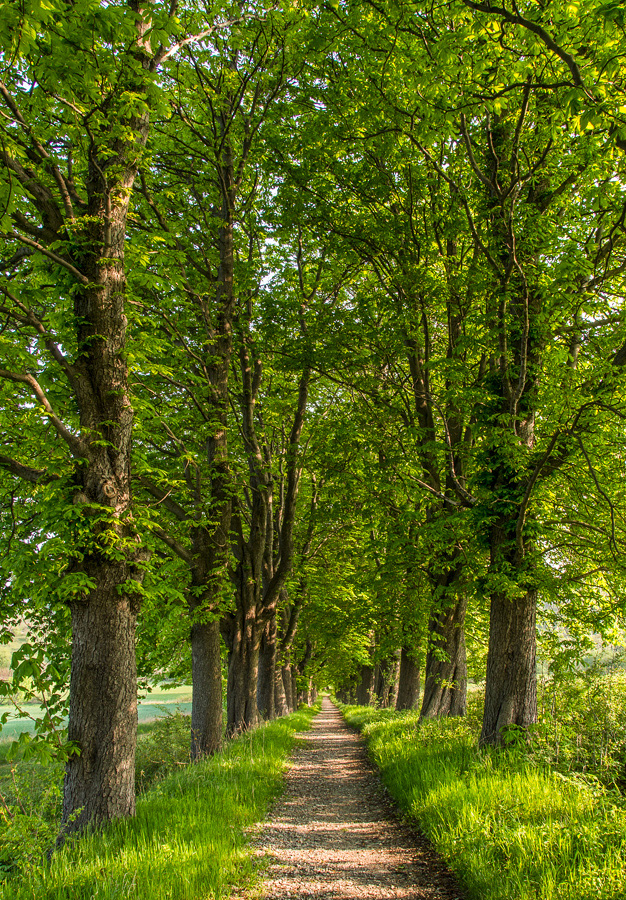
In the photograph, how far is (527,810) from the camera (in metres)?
4.22

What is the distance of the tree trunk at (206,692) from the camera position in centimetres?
849

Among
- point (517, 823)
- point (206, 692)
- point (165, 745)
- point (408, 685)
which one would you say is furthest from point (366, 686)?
point (517, 823)

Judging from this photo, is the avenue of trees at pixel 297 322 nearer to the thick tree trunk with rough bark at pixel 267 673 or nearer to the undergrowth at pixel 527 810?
the undergrowth at pixel 527 810

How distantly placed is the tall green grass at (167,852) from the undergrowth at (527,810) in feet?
5.99

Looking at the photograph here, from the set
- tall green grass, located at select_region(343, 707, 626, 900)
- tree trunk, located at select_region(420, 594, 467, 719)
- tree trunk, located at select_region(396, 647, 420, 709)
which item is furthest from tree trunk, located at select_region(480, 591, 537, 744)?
tree trunk, located at select_region(396, 647, 420, 709)

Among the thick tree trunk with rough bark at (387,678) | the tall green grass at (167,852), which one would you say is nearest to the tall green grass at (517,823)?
the tall green grass at (167,852)

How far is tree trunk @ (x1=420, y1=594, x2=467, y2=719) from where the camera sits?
10391 millimetres

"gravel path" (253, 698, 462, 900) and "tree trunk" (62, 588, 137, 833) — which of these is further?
"tree trunk" (62, 588, 137, 833)

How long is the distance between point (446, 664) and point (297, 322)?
757 centimetres

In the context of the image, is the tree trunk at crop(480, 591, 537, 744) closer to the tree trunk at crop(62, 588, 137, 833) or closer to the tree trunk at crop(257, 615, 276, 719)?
the tree trunk at crop(62, 588, 137, 833)

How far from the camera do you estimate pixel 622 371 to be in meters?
5.27

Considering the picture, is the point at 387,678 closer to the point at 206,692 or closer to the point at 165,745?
the point at 165,745

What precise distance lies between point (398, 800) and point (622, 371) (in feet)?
18.7

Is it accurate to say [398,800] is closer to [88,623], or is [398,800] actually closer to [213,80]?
[88,623]
